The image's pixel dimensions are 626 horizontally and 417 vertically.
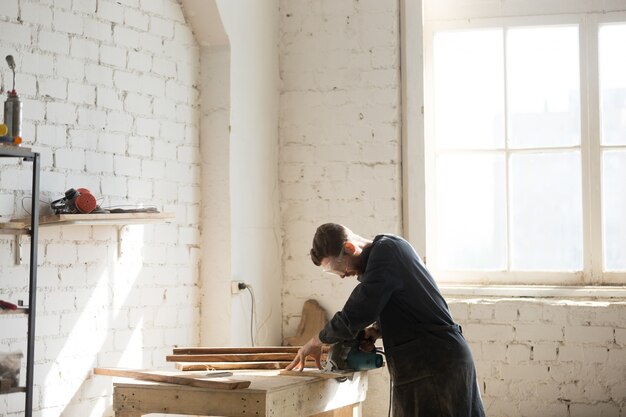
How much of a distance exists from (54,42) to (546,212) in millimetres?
3096

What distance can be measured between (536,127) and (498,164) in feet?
1.06

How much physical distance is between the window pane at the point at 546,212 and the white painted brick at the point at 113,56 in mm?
2488

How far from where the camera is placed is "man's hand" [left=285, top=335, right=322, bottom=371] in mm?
4047

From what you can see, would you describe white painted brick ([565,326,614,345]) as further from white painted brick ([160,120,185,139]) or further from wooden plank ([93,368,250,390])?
white painted brick ([160,120,185,139])

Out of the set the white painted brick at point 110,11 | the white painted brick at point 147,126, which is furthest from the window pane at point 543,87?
the white painted brick at point 110,11

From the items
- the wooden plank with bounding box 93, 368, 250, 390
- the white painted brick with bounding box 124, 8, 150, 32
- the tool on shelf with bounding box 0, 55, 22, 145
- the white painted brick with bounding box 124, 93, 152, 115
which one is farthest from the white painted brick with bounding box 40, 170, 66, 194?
the white painted brick with bounding box 124, 8, 150, 32

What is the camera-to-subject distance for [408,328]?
394 cm

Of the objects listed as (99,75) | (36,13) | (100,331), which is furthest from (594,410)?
(36,13)

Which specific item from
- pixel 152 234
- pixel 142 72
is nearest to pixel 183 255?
pixel 152 234

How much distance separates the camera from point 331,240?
13.2 ft

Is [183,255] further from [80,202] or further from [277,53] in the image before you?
[277,53]

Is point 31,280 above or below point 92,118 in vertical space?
below

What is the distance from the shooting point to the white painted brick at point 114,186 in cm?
451

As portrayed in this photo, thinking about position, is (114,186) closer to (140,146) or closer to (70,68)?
(140,146)
